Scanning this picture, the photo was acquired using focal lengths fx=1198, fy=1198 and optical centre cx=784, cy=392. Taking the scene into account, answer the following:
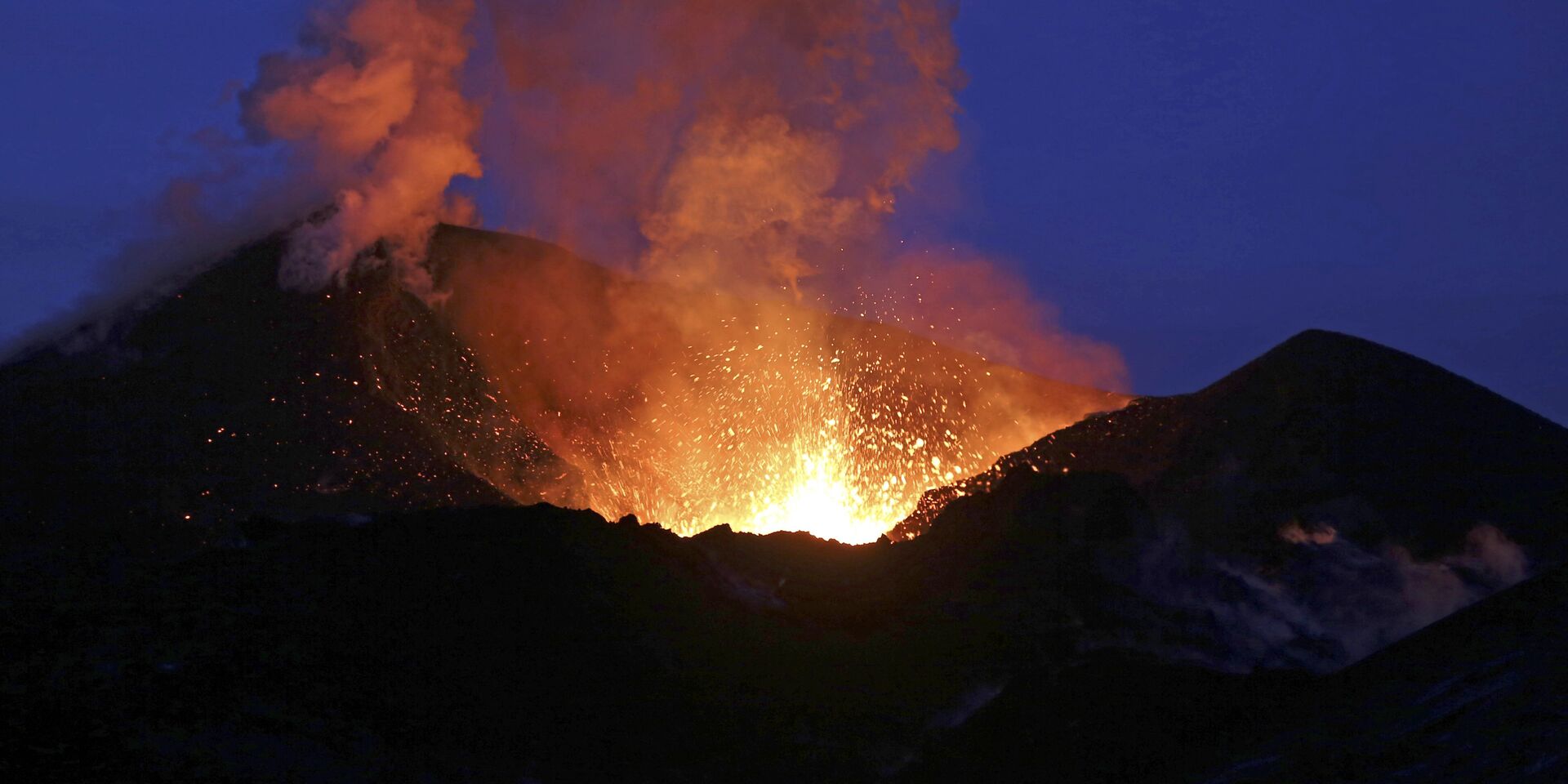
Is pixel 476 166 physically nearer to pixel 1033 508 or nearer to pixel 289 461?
pixel 289 461

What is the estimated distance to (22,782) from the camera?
26.1 ft

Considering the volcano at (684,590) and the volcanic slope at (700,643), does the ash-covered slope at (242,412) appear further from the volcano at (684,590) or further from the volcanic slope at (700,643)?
the volcanic slope at (700,643)

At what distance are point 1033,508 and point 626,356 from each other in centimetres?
857

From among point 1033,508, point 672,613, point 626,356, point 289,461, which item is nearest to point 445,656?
point 672,613

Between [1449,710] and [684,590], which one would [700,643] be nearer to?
[684,590]

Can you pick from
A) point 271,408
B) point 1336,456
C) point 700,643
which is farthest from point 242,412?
point 1336,456

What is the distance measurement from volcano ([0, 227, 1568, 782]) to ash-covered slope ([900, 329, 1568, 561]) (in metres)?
0.05

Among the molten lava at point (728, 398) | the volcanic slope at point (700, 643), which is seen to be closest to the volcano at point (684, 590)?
the volcanic slope at point (700, 643)

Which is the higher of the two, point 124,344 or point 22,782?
point 124,344

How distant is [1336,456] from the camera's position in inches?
582

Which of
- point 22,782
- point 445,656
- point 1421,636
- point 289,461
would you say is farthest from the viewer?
point 289,461

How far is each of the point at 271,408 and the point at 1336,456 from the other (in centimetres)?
1295

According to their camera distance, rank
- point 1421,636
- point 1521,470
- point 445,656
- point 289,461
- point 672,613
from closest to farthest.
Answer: point 445,656, point 672,613, point 1421,636, point 289,461, point 1521,470

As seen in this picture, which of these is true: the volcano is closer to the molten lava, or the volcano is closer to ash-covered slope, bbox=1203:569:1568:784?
Result: ash-covered slope, bbox=1203:569:1568:784
